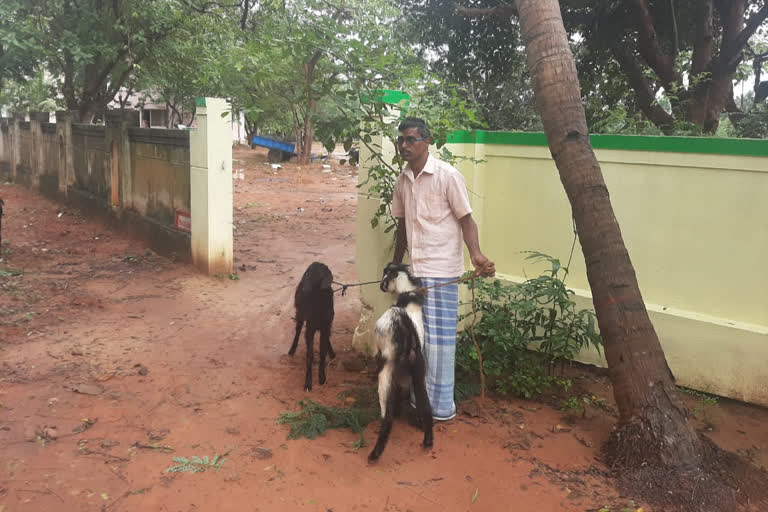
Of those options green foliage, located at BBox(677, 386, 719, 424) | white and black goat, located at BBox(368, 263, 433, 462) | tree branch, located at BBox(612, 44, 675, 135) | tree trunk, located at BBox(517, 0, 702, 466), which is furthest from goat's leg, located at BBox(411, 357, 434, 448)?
tree branch, located at BBox(612, 44, 675, 135)

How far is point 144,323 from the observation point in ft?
19.7

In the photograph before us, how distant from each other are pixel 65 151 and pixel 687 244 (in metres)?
13.3

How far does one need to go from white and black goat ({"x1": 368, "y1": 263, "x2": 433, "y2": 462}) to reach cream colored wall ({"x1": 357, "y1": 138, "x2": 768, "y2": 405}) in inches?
49.6

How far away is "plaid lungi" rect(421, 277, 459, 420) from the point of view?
3.73m

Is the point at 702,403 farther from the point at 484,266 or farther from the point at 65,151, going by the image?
the point at 65,151

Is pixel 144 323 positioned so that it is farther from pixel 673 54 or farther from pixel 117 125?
pixel 673 54

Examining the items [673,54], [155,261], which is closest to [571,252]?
[155,261]

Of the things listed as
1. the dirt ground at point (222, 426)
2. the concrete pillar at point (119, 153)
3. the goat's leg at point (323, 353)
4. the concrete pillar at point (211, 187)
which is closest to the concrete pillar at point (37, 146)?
the concrete pillar at point (119, 153)

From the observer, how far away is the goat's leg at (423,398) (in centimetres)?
360

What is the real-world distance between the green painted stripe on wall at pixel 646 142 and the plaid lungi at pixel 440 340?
1.57 meters

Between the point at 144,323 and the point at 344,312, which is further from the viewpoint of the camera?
the point at 344,312

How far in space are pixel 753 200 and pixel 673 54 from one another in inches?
273

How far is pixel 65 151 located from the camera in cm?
1338

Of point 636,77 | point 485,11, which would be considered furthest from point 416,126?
point 636,77
